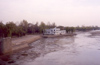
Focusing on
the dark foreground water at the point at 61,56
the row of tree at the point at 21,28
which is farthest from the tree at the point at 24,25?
the dark foreground water at the point at 61,56

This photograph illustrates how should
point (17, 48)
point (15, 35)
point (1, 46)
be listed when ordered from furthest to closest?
point (15, 35) < point (17, 48) < point (1, 46)

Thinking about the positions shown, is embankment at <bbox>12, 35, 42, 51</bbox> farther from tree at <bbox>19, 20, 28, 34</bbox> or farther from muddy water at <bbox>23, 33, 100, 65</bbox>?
tree at <bbox>19, 20, 28, 34</bbox>

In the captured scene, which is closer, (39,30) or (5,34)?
(5,34)

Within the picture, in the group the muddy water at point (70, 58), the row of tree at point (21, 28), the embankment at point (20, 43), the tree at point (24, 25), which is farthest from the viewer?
the tree at point (24, 25)

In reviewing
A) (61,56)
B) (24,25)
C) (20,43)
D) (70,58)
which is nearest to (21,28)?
(24,25)

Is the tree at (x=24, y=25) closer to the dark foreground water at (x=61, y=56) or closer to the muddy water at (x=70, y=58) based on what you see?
the dark foreground water at (x=61, y=56)

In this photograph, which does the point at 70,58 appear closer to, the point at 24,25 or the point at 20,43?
Result: the point at 20,43

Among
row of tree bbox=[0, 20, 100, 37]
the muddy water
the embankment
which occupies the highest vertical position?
row of tree bbox=[0, 20, 100, 37]

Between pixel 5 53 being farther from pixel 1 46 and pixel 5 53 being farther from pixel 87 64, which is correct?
pixel 87 64

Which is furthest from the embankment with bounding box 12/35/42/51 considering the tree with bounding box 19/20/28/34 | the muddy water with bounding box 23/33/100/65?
the tree with bounding box 19/20/28/34

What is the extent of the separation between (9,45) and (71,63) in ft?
20.9

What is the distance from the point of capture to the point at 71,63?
905 cm

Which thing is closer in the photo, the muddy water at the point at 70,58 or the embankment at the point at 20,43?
the muddy water at the point at 70,58

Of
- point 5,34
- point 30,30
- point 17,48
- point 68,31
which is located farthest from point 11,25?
point 68,31
